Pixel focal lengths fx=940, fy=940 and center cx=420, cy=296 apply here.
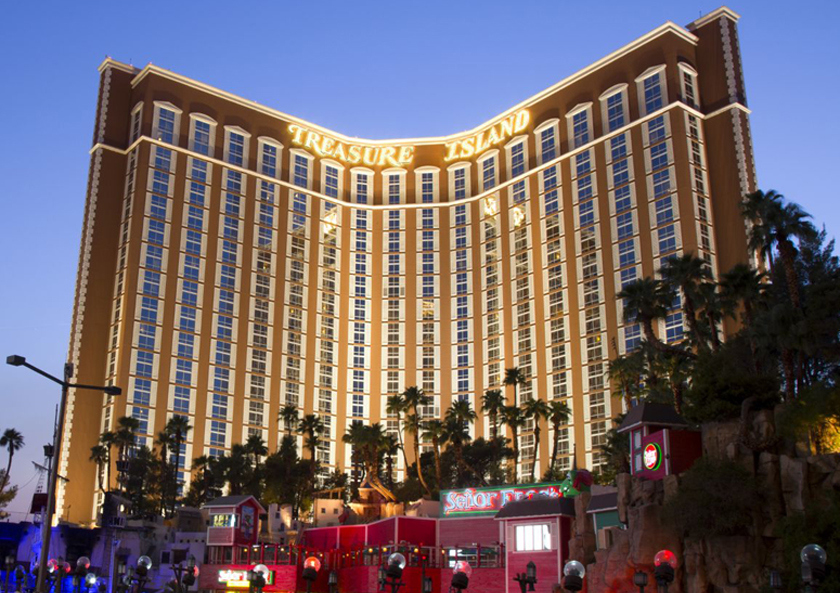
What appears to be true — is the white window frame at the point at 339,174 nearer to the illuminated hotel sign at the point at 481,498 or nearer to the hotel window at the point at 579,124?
the hotel window at the point at 579,124

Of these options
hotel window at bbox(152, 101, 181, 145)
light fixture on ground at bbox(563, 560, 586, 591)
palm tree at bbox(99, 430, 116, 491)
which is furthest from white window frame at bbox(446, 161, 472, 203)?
light fixture on ground at bbox(563, 560, 586, 591)

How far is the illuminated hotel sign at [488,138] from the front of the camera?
156 m

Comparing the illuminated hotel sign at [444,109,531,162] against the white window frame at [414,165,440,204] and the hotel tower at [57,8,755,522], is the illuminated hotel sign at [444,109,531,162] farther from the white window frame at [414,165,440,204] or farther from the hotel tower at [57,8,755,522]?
the white window frame at [414,165,440,204]

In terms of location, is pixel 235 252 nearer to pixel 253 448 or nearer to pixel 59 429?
pixel 253 448

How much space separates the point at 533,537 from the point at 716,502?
17647 mm

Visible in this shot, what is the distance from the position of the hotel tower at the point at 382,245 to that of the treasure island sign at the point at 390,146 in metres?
0.40

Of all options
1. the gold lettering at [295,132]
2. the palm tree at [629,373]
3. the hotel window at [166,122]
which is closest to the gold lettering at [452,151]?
the gold lettering at [295,132]

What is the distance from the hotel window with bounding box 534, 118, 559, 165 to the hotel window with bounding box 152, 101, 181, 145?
57.7m

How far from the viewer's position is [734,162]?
12850 cm

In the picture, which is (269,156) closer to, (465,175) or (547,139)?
(465,175)

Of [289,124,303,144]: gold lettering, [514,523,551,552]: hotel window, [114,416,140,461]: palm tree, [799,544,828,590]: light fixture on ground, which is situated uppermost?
[289,124,303,144]: gold lettering

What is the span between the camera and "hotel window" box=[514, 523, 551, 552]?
60438mm

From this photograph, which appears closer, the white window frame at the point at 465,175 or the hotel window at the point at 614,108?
the hotel window at the point at 614,108

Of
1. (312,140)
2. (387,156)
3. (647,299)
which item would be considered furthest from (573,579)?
(387,156)
